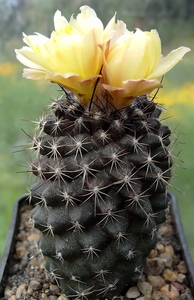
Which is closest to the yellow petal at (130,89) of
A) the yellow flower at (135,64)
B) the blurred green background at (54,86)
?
the yellow flower at (135,64)

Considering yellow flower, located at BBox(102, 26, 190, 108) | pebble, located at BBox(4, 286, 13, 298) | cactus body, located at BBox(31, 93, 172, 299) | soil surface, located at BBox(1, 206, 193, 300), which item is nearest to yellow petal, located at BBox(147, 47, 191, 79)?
yellow flower, located at BBox(102, 26, 190, 108)

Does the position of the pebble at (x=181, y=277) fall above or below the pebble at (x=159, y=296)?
below

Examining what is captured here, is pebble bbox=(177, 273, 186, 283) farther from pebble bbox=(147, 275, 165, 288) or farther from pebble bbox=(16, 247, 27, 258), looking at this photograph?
pebble bbox=(16, 247, 27, 258)

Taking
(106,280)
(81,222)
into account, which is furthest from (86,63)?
(106,280)

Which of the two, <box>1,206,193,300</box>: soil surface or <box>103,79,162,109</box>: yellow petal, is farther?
<box>1,206,193,300</box>: soil surface

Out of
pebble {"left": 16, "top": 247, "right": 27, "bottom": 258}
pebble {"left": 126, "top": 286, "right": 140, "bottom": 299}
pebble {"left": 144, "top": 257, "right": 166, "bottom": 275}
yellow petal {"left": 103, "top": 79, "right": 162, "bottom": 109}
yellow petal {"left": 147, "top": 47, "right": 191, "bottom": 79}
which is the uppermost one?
yellow petal {"left": 147, "top": 47, "right": 191, "bottom": 79}

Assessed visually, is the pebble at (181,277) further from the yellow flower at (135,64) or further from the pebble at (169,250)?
the yellow flower at (135,64)
